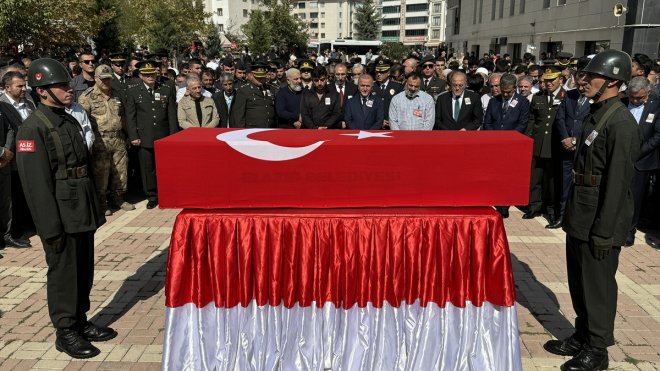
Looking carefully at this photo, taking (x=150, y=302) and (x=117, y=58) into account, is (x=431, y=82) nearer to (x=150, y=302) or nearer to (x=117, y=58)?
(x=117, y=58)

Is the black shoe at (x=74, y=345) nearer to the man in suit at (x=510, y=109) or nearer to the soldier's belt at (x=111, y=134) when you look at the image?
the soldier's belt at (x=111, y=134)

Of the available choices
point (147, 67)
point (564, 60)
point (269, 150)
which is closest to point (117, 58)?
point (147, 67)

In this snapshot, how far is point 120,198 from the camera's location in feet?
27.5

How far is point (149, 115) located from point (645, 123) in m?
6.96

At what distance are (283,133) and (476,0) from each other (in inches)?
2207

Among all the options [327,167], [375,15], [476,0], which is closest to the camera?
[327,167]

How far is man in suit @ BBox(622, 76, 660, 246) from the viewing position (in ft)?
20.4

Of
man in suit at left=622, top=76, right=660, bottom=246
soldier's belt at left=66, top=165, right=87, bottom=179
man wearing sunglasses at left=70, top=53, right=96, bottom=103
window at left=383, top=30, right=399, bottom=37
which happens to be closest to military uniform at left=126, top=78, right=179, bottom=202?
man wearing sunglasses at left=70, top=53, right=96, bottom=103

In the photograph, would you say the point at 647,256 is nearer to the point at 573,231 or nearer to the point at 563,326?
the point at 563,326

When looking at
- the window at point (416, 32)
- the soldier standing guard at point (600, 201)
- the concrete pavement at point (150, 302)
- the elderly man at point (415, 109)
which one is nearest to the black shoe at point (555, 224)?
the concrete pavement at point (150, 302)

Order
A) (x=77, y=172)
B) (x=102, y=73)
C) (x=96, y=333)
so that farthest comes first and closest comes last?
(x=102, y=73) < (x=96, y=333) < (x=77, y=172)

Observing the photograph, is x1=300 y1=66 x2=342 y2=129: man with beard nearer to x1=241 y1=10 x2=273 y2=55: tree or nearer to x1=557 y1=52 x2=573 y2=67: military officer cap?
x1=557 y1=52 x2=573 y2=67: military officer cap

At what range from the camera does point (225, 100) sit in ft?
27.3

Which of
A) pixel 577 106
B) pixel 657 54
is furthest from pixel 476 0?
pixel 577 106
